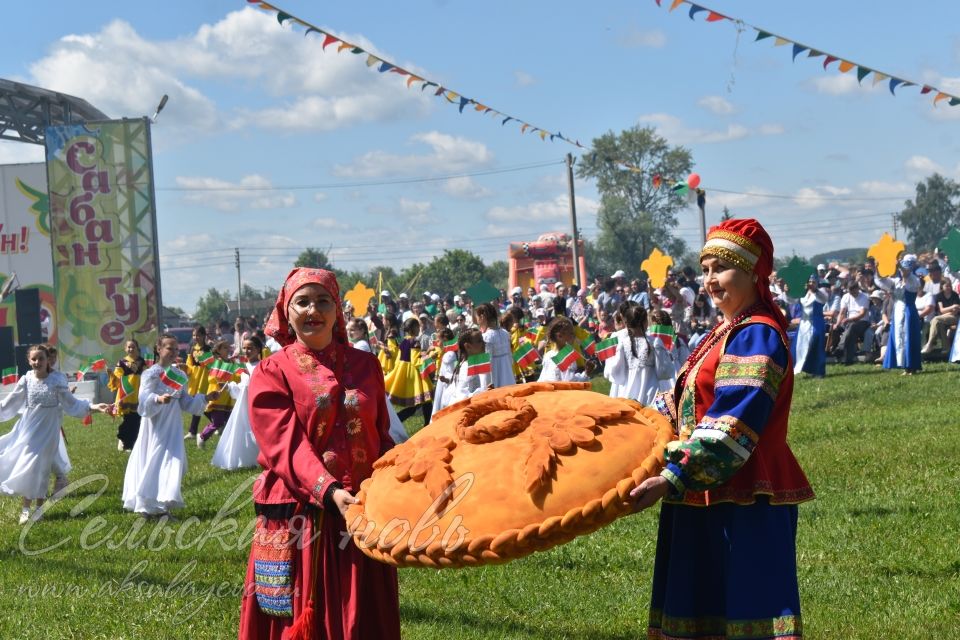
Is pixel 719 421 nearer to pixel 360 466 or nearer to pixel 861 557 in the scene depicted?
pixel 360 466

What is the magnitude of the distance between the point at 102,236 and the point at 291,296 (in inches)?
804

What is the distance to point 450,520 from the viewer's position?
3553 mm

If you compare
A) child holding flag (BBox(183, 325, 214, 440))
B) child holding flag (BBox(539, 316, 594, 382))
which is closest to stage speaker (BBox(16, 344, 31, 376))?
child holding flag (BBox(183, 325, 214, 440))

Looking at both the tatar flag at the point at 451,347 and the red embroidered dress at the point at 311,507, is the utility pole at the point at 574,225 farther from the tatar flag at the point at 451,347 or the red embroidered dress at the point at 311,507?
the red embroidered dress at the point at 311,507

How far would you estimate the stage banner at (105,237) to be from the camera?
23.5 metres

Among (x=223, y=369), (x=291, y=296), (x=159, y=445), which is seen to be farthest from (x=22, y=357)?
(x=291, y=296)

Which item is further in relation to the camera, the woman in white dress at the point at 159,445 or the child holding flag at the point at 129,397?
the child holding flag at the point at 129,397

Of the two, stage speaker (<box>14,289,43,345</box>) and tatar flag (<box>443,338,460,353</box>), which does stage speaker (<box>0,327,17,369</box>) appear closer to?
stage speaker (<box>14,289,43,345</box>)

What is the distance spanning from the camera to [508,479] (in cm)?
358

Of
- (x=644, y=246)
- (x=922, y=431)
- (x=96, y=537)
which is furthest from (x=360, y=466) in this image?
(x=644, y=246)

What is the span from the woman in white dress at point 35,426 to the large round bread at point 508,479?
8.29 meters

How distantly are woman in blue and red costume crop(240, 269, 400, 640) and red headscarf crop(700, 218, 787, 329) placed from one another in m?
1.61

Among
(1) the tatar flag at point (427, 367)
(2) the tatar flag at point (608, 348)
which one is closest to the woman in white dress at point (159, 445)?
(2) the tatar flag at point (608, 348)

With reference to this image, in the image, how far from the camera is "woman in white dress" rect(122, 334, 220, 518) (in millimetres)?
10680
